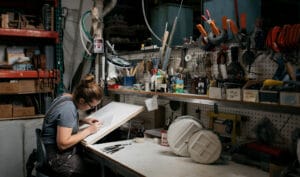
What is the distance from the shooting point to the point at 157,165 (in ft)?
5.55

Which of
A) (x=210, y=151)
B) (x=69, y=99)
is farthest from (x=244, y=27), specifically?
(x=69, y=99)

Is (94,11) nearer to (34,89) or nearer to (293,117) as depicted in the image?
(34,89)

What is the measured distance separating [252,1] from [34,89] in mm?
2526

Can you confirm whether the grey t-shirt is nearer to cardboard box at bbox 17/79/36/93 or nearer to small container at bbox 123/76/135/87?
small container at bbox 123/76/135/87

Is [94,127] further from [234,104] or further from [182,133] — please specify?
[234,104]

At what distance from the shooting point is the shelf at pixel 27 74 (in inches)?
125

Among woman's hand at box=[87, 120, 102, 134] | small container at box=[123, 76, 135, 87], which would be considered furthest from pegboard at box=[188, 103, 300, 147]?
small container at box=[123, 76, 135, 87]

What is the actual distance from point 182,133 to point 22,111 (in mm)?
2168

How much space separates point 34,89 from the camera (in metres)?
3.35

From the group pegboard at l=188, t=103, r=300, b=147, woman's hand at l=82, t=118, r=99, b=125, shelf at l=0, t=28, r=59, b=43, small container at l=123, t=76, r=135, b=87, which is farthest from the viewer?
shelf at l=0, t=28, r=59, b=43

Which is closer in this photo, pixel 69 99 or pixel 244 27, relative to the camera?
pixel 244 27

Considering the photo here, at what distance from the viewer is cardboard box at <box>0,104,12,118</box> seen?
3.18 metres

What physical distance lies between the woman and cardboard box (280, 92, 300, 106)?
4.35ft

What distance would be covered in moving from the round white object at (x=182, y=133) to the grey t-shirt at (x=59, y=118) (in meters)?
0.72
